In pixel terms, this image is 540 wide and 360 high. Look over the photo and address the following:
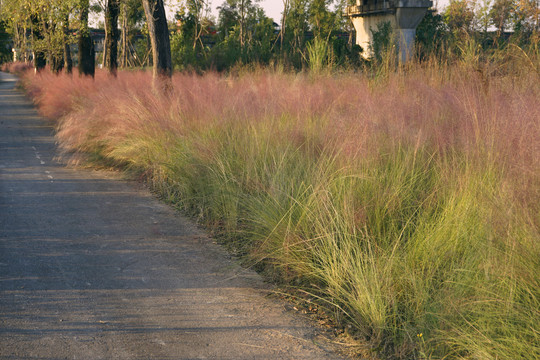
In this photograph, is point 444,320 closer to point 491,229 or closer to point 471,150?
point 491,229

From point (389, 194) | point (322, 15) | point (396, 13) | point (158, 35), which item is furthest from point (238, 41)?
point (389, 194)

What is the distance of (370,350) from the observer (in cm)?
339

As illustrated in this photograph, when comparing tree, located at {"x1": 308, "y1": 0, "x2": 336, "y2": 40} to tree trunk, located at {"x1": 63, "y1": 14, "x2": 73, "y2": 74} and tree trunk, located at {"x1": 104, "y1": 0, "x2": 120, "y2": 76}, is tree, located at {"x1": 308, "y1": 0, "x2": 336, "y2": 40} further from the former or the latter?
tree trunk, located at {"x1": 104, "y1": 0, "x2": 120, "y2": 76}

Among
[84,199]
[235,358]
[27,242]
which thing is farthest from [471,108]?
[84,199]

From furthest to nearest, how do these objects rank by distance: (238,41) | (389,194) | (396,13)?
(396,13) → (238,41) → (389,194)

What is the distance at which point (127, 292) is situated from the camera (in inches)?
168

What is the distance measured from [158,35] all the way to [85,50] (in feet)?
34.4

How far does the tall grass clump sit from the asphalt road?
0.37m

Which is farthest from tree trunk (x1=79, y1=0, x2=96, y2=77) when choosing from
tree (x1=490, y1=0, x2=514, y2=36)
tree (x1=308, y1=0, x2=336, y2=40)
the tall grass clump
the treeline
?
tree (x1=308, y1=0, x2=336, y2=40)

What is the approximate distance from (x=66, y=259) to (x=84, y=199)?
7.74 ft

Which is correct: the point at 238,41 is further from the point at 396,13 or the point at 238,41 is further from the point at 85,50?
the point at 396,13

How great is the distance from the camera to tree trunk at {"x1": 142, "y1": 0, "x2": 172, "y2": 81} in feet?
39.3

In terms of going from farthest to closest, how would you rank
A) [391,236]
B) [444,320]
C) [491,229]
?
[391,236] < [491,229] < [444,320]

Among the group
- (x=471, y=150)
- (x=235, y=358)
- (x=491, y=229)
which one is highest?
(x=471, y=150)
